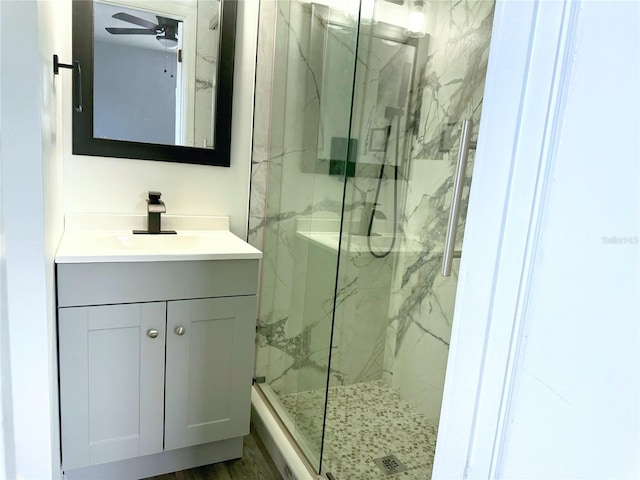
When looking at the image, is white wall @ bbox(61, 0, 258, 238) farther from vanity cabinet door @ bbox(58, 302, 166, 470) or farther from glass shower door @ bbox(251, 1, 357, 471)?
vanity cabinet door @ bbox(58, 302, 166, 470)

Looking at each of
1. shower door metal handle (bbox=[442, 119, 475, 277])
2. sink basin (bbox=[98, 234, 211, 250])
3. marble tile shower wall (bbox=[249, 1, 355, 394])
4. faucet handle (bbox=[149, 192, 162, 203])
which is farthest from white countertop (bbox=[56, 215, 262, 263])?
shower door metal handle (bbox=[442, 119, 475, 277])

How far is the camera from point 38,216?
936 mm

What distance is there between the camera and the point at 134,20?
5.64ft

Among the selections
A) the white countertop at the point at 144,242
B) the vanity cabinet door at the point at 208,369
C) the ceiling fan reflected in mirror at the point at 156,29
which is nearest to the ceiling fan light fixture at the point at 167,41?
the ceiling fan reflected in mirror at the point at 156,29

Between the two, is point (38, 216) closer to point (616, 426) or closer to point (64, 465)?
point (64, 465)

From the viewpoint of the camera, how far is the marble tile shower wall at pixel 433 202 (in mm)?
1806

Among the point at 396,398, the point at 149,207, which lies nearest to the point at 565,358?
the point at 149,207

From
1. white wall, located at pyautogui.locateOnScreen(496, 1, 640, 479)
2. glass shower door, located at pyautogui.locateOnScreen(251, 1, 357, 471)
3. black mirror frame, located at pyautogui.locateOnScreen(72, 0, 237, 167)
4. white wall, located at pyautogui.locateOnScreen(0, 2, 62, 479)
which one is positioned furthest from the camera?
glass shower door, located at pyautogui.locateOnScreen(251, 1, 357, 471)

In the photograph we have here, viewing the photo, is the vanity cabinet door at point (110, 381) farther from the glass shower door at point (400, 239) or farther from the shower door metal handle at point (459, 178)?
the shower door metal handle at point (459, 178)

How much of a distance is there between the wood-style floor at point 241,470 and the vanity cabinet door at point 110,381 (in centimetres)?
23

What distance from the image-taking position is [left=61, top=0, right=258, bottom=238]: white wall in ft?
5.69

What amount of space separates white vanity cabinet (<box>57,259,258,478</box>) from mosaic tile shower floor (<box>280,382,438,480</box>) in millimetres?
274

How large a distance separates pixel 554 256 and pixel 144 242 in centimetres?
161

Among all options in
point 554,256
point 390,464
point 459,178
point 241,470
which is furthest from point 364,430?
point 554,256
